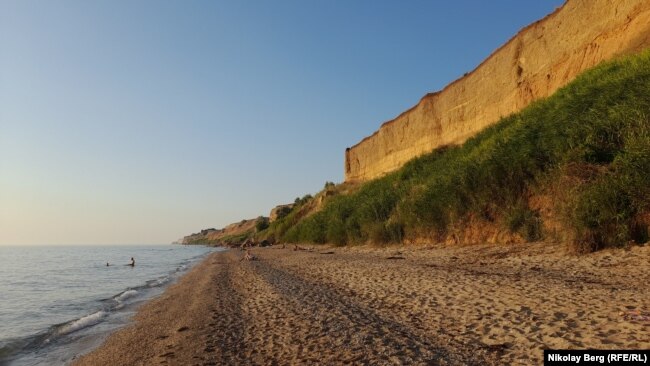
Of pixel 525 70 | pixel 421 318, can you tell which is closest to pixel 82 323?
pixel 421 318

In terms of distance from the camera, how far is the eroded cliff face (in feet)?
62.3

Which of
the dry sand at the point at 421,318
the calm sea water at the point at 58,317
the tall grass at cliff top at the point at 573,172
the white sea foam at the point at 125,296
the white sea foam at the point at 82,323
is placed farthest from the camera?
the white sea foam at the point at 125,296

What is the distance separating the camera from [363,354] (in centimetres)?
530

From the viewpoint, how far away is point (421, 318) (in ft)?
22.6

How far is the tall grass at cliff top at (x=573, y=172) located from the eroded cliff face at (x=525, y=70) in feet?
12.4

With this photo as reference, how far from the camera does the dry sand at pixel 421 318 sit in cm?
511

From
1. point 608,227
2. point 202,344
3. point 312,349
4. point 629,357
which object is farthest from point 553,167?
point 202,344

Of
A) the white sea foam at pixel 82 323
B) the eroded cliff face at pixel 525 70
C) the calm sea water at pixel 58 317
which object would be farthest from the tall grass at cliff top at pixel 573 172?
the white sea foam at pixel 82 323

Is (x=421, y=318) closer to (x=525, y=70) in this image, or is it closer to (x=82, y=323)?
(x=82, y=323)

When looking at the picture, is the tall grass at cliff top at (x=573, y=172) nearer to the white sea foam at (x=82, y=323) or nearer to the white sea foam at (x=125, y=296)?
the white sea foam at (x=82, y=323)

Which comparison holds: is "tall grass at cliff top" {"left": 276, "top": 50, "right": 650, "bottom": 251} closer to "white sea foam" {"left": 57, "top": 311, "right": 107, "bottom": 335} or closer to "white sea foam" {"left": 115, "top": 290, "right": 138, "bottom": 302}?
"white sea foam" {"left": 57, "top": 311, "right": 107, "bottom": 335}

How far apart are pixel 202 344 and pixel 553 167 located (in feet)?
38.9

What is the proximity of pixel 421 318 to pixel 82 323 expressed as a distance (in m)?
9.62

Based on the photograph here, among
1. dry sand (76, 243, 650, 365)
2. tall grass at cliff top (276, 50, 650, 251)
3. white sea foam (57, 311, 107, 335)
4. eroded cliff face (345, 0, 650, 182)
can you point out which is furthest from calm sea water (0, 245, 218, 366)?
eroded cliff face (345, 0, 650, 182)
